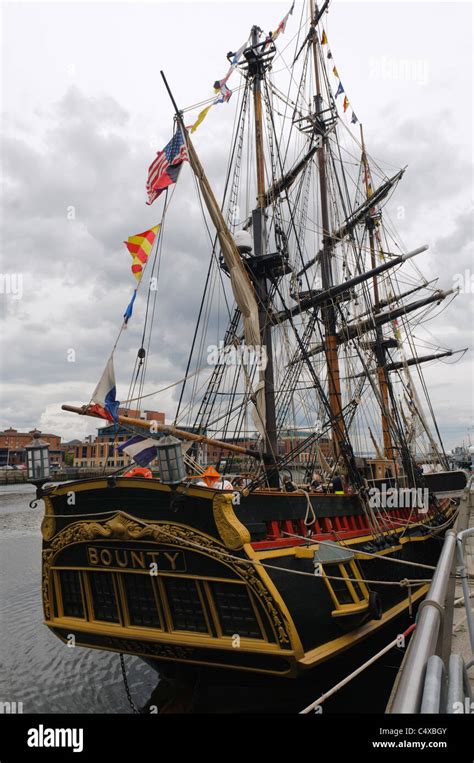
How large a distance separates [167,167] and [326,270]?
1316cm

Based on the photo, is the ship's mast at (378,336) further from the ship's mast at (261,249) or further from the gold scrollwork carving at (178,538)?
the gold scrollwork carving at (178,538)

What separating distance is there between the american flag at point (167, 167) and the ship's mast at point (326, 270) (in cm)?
1003

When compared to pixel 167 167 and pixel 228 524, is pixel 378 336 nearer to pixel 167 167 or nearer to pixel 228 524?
pixel 167 167

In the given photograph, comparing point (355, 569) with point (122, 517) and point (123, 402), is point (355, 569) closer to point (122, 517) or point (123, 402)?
point (122, 517)

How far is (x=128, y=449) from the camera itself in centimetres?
971

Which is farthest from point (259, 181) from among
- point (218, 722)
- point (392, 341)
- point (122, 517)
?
point (392, 341)

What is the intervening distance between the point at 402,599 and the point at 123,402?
24.1 ft

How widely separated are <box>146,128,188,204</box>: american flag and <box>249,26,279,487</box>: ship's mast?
4.04 m

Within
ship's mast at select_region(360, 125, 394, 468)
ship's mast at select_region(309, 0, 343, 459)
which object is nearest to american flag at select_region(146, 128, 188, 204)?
ship's mast at select_region(309, 0, 343, 459)

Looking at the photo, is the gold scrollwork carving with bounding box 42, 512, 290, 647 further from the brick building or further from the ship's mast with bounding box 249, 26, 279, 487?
the brick building

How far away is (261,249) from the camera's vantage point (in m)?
15.2

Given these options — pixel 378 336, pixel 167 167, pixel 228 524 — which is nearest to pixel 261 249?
pixel 167 167

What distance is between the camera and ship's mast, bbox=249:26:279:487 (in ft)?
43.2

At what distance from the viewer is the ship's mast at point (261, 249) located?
13.2 m
